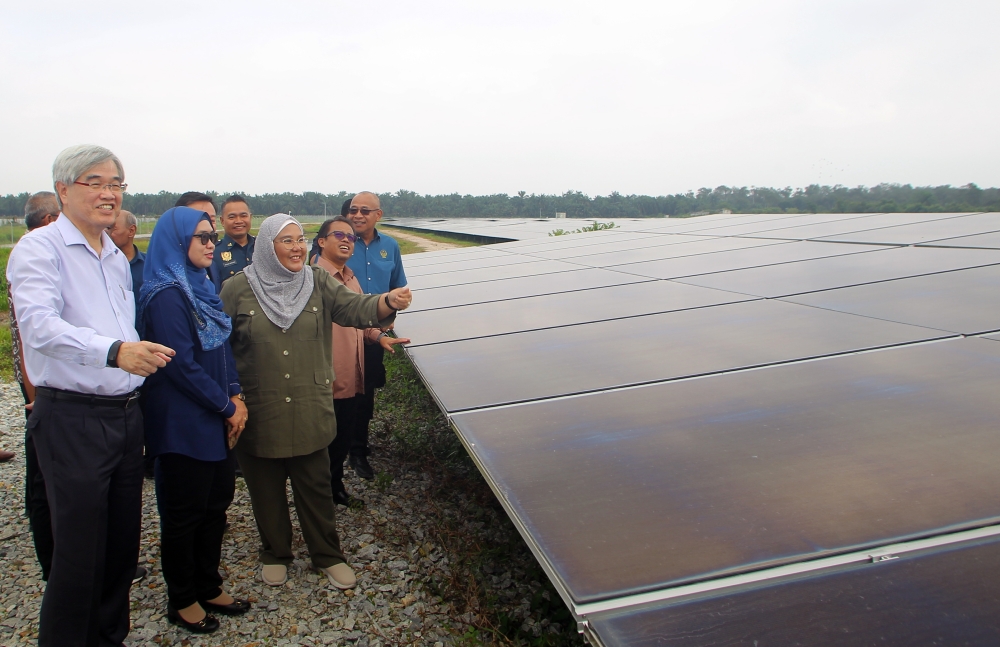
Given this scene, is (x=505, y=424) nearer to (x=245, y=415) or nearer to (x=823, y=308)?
(x=245, y=415)

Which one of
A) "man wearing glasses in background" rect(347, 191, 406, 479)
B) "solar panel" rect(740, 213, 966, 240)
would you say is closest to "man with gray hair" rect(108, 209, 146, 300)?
"man wearing glasses in background" rect(347, 191, 406, 479)

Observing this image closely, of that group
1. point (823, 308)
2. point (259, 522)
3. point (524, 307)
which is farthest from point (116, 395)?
point (823, 308)

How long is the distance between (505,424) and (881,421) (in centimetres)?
137

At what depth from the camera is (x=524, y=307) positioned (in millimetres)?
5711

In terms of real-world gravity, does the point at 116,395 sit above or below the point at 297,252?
below

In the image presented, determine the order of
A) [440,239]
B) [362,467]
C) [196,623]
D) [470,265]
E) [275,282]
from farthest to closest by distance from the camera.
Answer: [440,239]
[470,265]
[362,467]
[275,282]
[196,623]

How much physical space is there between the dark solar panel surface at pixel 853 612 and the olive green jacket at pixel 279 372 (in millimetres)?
2342

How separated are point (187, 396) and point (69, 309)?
656 millimetres

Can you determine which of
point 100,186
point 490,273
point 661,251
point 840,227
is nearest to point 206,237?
point 100,186

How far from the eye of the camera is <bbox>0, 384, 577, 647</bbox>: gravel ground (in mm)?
3477

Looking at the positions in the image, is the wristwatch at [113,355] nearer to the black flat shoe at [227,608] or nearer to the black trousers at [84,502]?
the black trousers at [84,502]

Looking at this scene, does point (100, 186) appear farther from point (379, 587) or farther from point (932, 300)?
point (932, 300)

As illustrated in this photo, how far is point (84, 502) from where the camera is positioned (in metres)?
2.75

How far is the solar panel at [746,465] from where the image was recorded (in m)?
1.81
